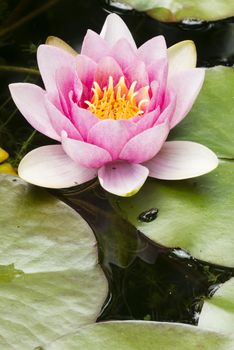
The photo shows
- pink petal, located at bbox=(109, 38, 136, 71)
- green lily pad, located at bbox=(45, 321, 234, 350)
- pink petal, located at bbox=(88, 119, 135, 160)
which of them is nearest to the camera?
green lily pad, located at bbox=(45, 321, 234, 350)

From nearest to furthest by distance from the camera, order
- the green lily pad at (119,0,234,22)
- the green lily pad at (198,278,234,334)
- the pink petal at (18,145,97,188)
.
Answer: the green lily pad at (198,278,234,334)
the pink petal at (18,145,97,188)
the green lily pad at (119,0,234,22)

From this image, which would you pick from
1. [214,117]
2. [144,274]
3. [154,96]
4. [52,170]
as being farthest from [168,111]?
[144,274]

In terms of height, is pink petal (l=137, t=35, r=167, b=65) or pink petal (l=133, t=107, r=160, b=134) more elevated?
pink petal (l=137, t=35, r=167, b=65)

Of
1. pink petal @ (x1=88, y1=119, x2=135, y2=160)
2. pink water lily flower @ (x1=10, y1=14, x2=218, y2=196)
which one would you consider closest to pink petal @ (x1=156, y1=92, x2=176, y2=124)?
pink water lily flower @ (x1=10, y1=14, x2=218, y2=196)

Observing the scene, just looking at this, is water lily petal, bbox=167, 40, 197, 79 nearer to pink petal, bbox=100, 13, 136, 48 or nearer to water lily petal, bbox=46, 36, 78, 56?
pink petal, bbox=100, 13, 136, 48

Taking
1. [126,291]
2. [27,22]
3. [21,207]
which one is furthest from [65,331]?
[27,22]

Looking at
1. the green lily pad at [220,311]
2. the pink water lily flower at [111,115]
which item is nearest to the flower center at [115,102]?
the pink water lily flower at [111,115]
